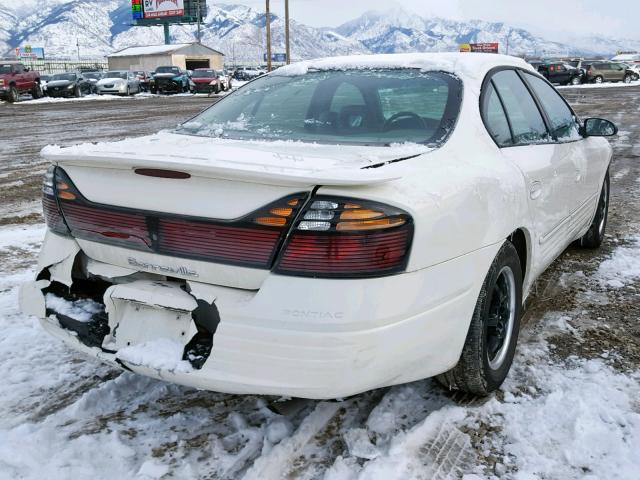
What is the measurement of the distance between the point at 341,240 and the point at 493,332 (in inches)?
46.3

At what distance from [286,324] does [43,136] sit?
12.9 meters

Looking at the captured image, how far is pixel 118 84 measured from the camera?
33.7 meters

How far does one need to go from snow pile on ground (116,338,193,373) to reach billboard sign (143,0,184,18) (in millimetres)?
85717

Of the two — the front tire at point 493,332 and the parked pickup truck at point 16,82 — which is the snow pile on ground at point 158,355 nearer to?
the front tire at point 493,332

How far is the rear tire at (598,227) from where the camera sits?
5023mm

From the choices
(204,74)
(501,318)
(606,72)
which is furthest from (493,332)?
(606,72)

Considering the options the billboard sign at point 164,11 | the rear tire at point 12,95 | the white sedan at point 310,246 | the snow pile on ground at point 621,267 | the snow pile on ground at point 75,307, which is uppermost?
the billboard sign at point 164,11

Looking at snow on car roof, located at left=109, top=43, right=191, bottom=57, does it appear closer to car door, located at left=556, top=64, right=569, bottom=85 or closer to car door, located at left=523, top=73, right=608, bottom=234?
car door, located at left=556, top=64, right=569, bottom=85

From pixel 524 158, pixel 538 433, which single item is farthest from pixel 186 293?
pixel 524 158

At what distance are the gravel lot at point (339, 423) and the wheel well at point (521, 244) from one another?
473 millimetres

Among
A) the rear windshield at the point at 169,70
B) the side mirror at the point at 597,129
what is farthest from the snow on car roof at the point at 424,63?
the rear windshield at the point at 169,70

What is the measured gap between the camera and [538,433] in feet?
8.45

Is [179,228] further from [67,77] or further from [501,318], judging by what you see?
[67,77]

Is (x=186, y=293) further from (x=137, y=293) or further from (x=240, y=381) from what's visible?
(x=240, y=381)
